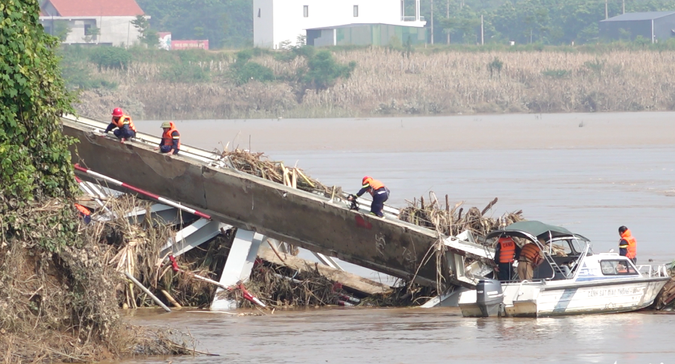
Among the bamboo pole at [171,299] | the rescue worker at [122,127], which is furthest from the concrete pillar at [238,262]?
the rescue worker at [122,127]

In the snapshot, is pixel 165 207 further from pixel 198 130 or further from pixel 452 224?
pixel 198 130

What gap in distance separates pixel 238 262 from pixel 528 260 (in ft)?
17.0

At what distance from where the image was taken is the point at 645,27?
122625 mm

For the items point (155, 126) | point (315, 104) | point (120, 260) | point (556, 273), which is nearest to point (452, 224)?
point (556, 273)

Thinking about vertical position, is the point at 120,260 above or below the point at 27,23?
below

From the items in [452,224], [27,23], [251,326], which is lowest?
[251,326]

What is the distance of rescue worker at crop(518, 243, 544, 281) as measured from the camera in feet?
62.0

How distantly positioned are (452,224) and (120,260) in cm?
591

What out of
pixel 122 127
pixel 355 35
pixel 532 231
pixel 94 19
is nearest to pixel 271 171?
pixel 122 127

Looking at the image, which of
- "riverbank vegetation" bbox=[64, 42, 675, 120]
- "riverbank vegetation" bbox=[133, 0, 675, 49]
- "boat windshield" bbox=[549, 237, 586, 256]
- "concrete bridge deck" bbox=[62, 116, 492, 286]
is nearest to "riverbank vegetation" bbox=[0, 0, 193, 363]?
"concrete bridge deck" bbox=[62, 116, 492, 286]

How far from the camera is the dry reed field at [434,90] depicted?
89250mm

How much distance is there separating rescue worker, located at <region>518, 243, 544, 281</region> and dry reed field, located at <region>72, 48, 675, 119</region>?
6993cm

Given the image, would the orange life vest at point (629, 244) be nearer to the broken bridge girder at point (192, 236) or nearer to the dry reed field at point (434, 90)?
the broken bridge girder at point (192, 236)

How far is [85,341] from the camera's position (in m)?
14.1
